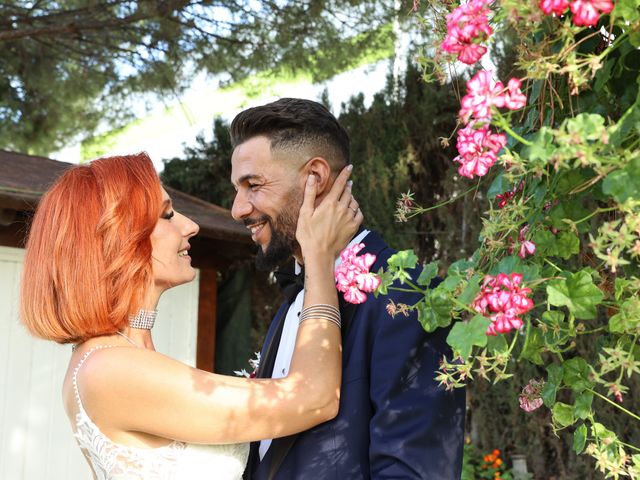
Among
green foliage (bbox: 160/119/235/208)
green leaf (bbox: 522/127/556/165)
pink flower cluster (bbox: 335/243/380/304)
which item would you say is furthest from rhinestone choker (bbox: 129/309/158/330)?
green foliage (bbox: 160/119/235/208)

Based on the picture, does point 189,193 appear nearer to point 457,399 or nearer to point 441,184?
point 441,184

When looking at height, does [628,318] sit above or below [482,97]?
below

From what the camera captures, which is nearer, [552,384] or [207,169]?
[552,384]

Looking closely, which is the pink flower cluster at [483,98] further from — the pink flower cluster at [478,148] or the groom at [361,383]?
→ the groom at [361,383]

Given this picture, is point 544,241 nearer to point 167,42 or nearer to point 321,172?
point 321,172

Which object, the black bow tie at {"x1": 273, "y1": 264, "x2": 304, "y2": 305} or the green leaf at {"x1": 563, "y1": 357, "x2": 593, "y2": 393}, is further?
the black bow tie at {"x1": 273, "y1": 264, "x2": 304, "y2": 305}

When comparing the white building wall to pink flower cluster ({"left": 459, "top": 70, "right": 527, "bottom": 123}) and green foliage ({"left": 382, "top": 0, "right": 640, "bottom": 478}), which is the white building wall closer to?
green foliage ({"left": 382, "top": 0, "right": 640, "bottom": 478})

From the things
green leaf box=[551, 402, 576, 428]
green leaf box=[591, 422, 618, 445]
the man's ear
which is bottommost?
green leaf box=[591, 422, 618, 445]

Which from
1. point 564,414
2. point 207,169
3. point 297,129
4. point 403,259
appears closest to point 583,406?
point 564,414

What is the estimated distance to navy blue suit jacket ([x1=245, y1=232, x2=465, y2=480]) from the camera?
1955 mm

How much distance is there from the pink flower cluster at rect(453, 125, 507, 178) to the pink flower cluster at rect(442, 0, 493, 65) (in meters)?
0.12

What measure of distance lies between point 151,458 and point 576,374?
Answer: 1.25m

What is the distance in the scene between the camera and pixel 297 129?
8.80ft

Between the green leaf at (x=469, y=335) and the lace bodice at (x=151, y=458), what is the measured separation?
3.89ft
